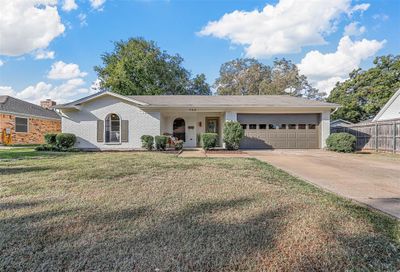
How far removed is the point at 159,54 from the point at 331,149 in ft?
81.7

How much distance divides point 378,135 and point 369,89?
53.2ft

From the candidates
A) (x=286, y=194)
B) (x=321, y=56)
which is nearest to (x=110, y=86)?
(x=286, y=194)

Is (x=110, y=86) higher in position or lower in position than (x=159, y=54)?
lower

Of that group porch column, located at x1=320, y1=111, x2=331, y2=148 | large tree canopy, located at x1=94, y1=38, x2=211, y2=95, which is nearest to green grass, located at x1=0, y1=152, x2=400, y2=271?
porch column, located at x1=320, y1=111, x2=331, y2=148

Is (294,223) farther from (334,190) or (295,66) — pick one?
(295,66)

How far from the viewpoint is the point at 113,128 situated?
1520 cm

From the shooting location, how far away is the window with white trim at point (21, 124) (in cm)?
2075

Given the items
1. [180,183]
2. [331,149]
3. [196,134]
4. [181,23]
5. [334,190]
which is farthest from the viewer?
[196,134]

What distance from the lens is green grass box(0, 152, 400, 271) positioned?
7.40ft

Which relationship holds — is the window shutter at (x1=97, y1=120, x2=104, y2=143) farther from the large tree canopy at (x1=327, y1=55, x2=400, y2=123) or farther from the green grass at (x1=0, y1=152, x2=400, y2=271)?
the large tree canopy at (x1=327, y1=55, x2=400, y2=123)

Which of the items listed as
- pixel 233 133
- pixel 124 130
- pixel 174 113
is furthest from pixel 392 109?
pixel 124 130

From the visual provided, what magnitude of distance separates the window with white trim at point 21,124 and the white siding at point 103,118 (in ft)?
31.3

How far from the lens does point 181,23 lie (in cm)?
1537

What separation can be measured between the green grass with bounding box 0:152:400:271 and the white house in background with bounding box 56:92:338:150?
10.1m
